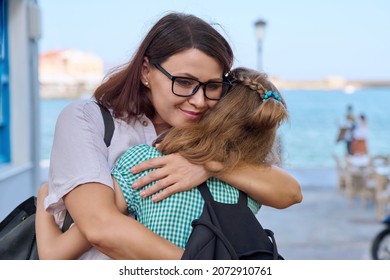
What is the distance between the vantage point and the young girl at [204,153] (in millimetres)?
1287

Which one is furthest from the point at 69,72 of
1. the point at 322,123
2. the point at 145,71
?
the point at 322,123

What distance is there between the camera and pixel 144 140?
1.45 meters

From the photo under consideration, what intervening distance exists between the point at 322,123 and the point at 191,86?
191ft

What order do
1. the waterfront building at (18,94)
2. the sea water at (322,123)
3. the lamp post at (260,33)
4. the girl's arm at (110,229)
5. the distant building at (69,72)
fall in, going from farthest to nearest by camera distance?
the sea water at (322,123) < the lamp post at (260,33) < the waterfront building at (18,94) < the distant building at (69,72) < the girl's arm at (110,229)

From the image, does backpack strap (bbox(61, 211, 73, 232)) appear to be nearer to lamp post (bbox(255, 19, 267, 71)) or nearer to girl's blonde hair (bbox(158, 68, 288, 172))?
girl's blonde hair (bbox(158, 68, 288, 172))

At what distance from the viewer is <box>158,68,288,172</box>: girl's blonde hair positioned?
1.35 meters

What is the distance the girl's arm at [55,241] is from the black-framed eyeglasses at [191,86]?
351mm

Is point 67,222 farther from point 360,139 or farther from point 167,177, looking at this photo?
point 360,139

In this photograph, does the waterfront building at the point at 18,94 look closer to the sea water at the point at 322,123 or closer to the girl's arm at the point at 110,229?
the girl's arm at the point at 110,229

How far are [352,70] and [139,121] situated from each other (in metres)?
60.5

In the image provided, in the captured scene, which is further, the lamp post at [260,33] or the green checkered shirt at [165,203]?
the lamp post at [260,33]

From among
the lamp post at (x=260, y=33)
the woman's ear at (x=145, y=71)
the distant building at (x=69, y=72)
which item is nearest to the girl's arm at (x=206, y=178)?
the woman's ear at (x=145, y=71)

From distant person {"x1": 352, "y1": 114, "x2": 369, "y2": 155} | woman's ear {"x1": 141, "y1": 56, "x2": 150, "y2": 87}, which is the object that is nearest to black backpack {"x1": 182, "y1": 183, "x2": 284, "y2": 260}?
woman's ear {"x1": 141, "y1": 56, "x2": 150, "y2": 87}
